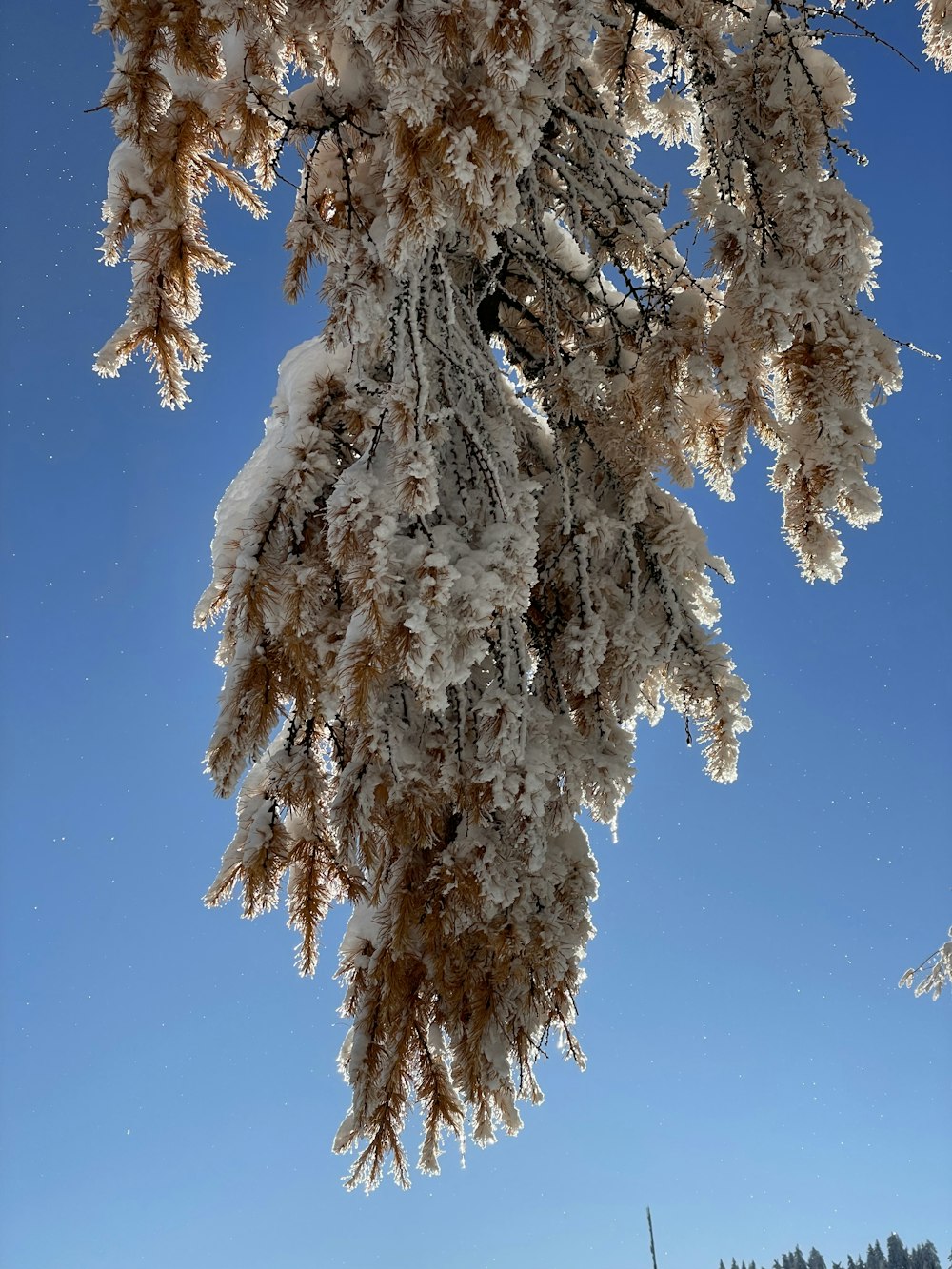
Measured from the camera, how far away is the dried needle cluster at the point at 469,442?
6.92 ft

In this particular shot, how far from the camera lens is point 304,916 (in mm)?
2934

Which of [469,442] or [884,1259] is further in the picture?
[884,1259]

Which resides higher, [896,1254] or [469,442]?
[469,442]

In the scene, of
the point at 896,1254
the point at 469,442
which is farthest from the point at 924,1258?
the point at 469,442

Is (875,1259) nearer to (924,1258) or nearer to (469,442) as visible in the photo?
(924,1258)

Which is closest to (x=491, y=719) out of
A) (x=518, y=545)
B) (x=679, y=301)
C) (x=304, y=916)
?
(x=518, y=545)

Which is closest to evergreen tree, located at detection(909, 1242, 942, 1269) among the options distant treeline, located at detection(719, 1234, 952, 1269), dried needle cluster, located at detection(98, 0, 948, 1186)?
distant treeline, located at detection(719, 1234, 952, 1269)

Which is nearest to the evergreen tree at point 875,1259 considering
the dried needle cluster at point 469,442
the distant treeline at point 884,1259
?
the distant treeline at point 884,1259

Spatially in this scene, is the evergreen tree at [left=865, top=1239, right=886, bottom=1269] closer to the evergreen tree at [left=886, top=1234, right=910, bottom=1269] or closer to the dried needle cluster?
the evergreen tree at [left=886, top=1234, right=910, bottom=1269]

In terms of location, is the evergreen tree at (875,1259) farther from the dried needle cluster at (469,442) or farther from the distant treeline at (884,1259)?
the dried needle cluster at (469,442)

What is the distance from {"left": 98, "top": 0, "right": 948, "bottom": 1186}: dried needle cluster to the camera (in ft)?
6.92

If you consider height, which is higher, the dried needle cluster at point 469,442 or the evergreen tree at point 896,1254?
the dried needle cluster at point 469,442

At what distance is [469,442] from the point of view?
8.68ft

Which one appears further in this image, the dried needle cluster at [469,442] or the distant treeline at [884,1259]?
the distant treeline at [884,1259]
